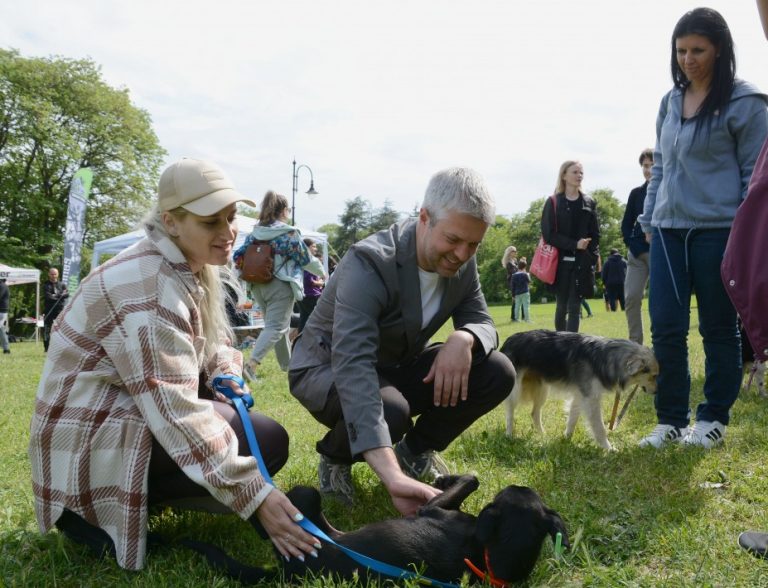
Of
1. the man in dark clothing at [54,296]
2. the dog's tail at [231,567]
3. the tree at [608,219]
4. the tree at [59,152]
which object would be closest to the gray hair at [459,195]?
the dog's tail at [231,567]

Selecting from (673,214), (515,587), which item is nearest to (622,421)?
(673,214)

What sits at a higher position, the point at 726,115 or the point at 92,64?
the point at 92,64

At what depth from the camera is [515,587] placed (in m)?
2.27

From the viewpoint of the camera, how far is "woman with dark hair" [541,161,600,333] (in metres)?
7.51

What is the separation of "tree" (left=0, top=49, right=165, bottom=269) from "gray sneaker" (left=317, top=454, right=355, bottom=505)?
2930 centimetres

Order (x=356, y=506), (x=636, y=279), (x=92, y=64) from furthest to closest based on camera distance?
(x=92, y=64) < (x=636, y=279) < (x=356, y=506)

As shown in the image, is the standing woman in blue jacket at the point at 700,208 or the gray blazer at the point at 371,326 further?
the standing woman in blue jacket at the point at 700,208

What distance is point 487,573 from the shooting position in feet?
7.30

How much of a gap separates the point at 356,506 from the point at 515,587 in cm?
103

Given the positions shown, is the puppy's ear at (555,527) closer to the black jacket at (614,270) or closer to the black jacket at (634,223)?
the black jacket at (634,223)

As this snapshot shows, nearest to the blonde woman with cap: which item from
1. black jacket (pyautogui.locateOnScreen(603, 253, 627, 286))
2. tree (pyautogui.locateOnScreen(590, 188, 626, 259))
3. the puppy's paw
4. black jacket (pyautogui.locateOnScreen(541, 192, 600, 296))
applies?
the puppy's paw

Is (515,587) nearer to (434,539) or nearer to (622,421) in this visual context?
(434,539)

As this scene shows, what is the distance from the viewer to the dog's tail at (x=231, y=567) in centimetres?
226

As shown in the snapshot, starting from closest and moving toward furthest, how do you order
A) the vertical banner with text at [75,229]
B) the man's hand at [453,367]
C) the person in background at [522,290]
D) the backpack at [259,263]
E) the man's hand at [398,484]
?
the man's hand at [398,484] → the man's hand at [453,367] → the backpack at [259,263] → the vertical banner with text at [75,229] → the person in background at [522,290]
